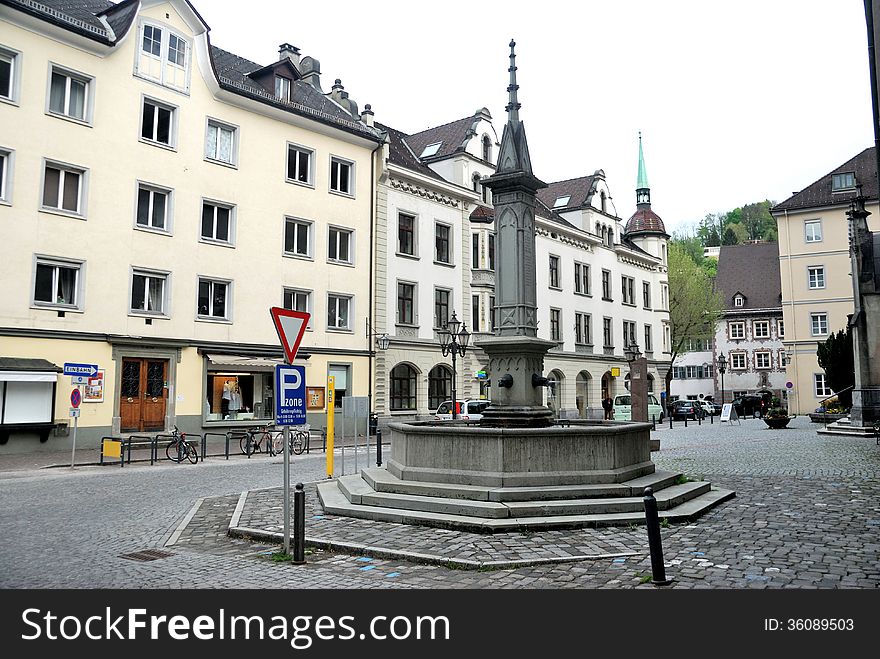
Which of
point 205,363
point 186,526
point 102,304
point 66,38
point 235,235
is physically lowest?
point 186,526

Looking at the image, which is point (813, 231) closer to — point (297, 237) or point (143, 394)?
point (297, 237)

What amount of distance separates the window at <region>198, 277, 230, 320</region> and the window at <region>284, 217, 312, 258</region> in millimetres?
3373

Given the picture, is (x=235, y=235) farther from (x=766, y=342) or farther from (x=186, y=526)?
(x=766, y=342)

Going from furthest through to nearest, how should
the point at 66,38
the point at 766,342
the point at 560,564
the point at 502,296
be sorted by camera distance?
the point at 766,342
the point at 66,38
the point at 502,296
the point at 560,564

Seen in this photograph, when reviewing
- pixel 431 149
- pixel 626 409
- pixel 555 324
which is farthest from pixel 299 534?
pixel 555 324

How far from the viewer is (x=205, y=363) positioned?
87.6ft

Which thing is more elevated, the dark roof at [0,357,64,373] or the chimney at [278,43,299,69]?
the chimney at [278,43,299,69]

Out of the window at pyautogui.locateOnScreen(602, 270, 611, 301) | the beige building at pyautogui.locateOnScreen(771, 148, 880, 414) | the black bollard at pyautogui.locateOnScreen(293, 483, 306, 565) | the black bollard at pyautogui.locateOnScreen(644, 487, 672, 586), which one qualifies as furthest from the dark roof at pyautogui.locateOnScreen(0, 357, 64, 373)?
the beige building at pyautogui.locateOnScreen(771, 148, 880, 414)

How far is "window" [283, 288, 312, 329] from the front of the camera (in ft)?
98.7

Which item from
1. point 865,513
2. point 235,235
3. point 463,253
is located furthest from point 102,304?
point 865,513

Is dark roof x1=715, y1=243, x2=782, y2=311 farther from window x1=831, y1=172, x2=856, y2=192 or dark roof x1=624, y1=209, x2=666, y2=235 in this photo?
window x1=831, y1=172, x2=856, y2=192

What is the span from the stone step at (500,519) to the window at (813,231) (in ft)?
169

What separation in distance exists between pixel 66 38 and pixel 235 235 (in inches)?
341

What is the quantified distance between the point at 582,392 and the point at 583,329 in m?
4.34
